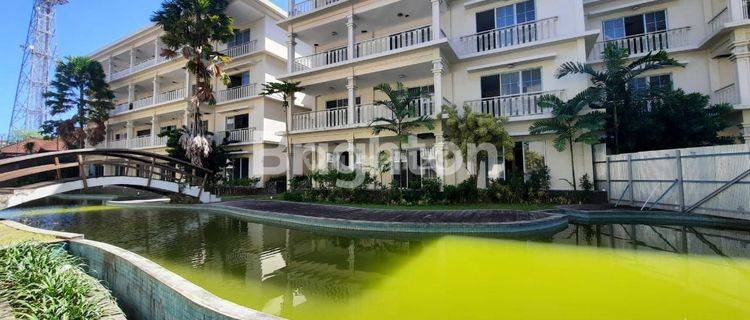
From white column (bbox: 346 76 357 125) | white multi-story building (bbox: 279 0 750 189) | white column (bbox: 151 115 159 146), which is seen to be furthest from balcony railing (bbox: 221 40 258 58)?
white column (bbox: 346 76 357 125)

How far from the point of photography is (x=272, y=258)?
700cm

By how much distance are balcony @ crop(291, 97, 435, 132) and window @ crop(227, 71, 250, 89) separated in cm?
735

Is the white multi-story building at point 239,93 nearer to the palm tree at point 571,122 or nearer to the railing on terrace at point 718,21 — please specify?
the palm tree at point 571,122

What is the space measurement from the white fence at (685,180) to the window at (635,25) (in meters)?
6.83

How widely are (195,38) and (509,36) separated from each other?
16059mm

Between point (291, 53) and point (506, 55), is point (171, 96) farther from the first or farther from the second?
point (506, 55)

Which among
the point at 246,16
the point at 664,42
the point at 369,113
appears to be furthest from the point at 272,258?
the point at 246,16

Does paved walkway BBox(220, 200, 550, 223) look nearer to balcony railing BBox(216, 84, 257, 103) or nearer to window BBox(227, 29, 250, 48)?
balcony railing BBox(216, 84, 257, 103)

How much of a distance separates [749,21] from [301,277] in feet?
58.9

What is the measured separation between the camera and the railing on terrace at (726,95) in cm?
1310

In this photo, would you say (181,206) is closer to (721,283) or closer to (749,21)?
(721,283)

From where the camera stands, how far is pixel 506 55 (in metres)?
14.6

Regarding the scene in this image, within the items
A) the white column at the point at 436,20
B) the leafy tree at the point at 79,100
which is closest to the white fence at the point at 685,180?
the white column at the point at 436,20

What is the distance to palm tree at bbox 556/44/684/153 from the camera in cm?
1253
